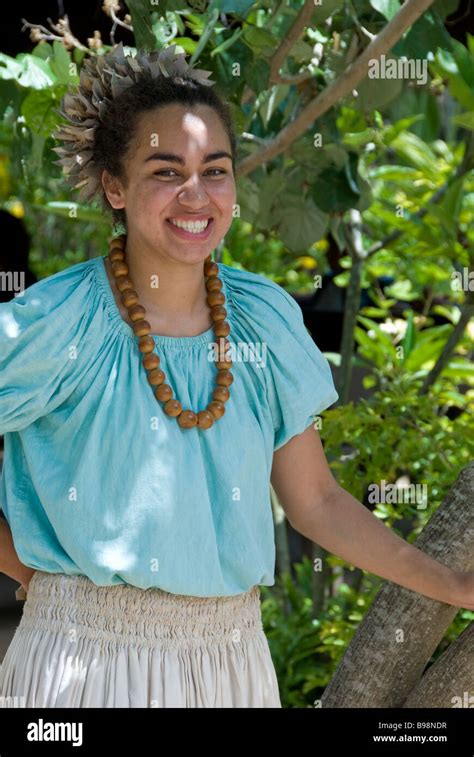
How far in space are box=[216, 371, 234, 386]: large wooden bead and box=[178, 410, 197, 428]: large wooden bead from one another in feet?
0.23

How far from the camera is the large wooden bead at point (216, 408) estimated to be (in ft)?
5.34

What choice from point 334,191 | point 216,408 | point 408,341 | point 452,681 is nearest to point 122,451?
point 216,408

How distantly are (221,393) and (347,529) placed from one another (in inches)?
11.6

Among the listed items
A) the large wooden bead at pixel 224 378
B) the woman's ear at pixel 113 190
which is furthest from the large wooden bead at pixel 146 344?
the woman's ear at pixel 113 190

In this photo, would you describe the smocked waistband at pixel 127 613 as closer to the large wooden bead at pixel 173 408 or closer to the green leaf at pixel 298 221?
the large wooden bead at pixel 173 408

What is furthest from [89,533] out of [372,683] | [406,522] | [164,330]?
[406,522]

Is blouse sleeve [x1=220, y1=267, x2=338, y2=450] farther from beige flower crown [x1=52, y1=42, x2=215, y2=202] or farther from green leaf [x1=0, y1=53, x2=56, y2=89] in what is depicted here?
green leaf [x1=0, y1=53, x2=56, y2=89]

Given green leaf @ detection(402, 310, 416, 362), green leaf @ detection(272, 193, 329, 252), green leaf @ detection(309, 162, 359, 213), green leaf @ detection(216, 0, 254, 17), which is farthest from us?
green leaf @ detection(402, 310, 416, 362)

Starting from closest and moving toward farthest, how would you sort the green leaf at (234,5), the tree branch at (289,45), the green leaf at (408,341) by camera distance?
the green leaf at (234,5)
the tree branch at (289,45)
the green leaf at (408,341)

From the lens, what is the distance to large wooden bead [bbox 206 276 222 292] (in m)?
1.74

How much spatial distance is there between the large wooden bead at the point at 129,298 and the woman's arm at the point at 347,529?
1.03ft
